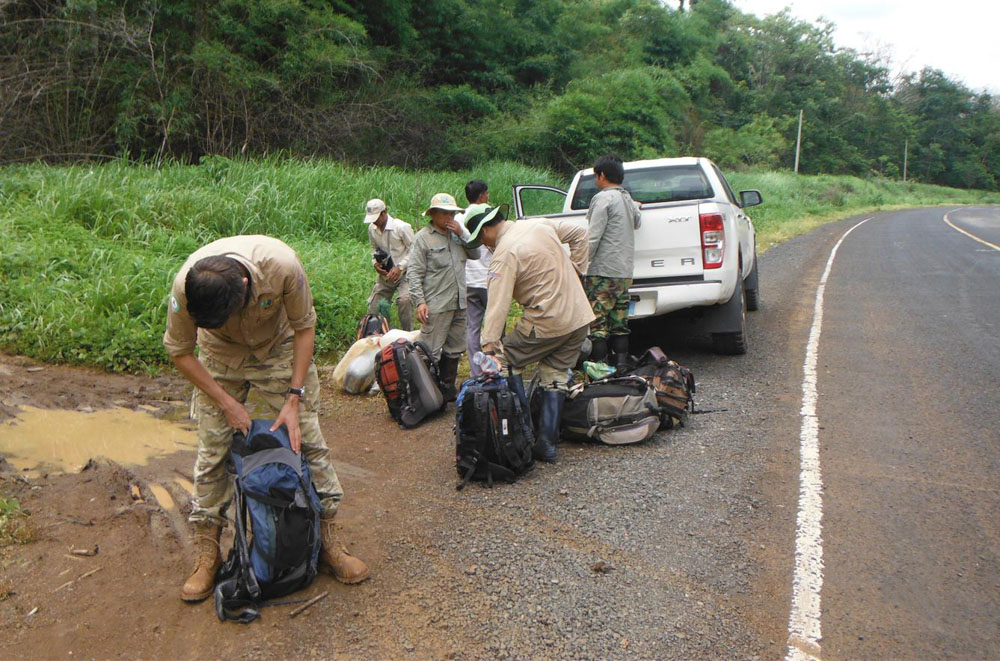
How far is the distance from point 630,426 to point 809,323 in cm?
488

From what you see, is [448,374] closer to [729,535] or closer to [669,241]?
[669,241]

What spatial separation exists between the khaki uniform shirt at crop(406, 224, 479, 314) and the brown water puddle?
2156 mm

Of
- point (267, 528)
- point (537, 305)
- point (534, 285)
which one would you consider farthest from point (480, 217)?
point (267, 528)

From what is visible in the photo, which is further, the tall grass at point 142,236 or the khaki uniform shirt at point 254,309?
the tall grass at point 142,236

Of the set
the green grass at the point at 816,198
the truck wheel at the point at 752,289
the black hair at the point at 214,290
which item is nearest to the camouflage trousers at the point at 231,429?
the black hair at the point at 214,290

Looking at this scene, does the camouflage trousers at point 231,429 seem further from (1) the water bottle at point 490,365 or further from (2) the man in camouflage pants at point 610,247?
(2) the man in camouflage pants at point 610,247

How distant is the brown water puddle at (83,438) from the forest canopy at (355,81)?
862 centimetres

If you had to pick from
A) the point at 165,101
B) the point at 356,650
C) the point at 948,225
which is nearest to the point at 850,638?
the point at 356,650

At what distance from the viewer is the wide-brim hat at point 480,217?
5051mm

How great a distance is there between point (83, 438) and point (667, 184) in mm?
5871

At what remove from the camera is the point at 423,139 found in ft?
64.1

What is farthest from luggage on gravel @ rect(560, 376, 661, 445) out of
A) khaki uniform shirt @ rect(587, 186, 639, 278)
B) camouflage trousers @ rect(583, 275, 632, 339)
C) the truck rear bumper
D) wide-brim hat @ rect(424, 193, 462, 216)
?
wide-brim hat @ rect(424, 193, 462, 216)

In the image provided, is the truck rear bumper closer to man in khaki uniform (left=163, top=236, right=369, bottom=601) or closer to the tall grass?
the tall grass

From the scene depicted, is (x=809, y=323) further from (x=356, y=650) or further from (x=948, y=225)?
(x=948, y=225)
